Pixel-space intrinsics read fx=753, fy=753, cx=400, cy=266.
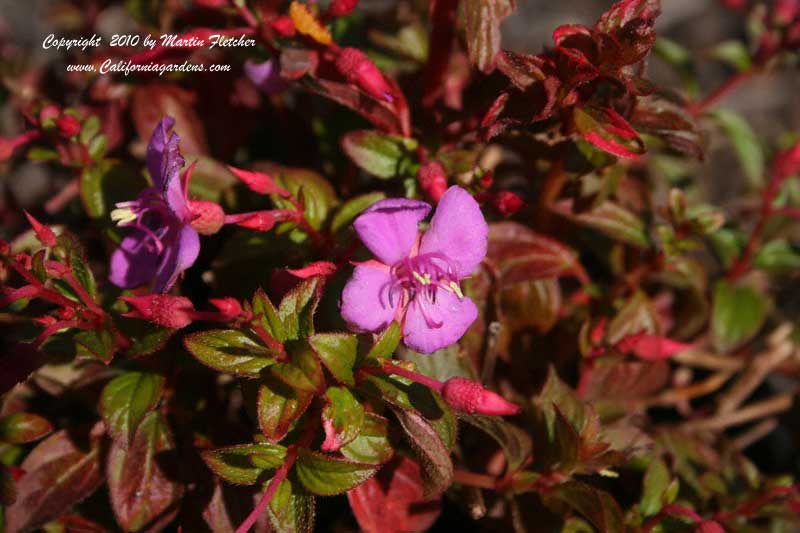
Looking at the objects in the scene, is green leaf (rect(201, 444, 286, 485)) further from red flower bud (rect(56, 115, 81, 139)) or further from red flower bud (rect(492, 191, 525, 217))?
red flower bud (rect(56, 115, 81, 139))

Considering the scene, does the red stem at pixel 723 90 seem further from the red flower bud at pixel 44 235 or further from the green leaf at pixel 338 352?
the red flower bud at pixel 44 235

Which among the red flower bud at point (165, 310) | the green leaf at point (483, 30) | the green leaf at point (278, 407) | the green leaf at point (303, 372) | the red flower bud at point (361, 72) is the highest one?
the green leaf at point (483, 30)

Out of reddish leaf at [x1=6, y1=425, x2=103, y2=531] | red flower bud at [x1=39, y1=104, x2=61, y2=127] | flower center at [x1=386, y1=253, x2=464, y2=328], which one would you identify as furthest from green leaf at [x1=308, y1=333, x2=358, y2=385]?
red flower bud at [x1=39, y1=104, x2=61, y2=127]

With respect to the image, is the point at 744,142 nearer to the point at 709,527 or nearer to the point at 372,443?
the point at 709,527

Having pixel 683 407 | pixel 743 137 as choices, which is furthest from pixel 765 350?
pixel 743 137

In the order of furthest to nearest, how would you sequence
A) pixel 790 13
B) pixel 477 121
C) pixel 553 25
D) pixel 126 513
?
pixel 553 25 < pixel 790 13 < pixel 477 121 < pixel 126 513

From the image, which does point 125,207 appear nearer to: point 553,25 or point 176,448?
point 176,448

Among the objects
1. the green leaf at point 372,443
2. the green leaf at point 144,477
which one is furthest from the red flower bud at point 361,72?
the green leaf at point 144,477
